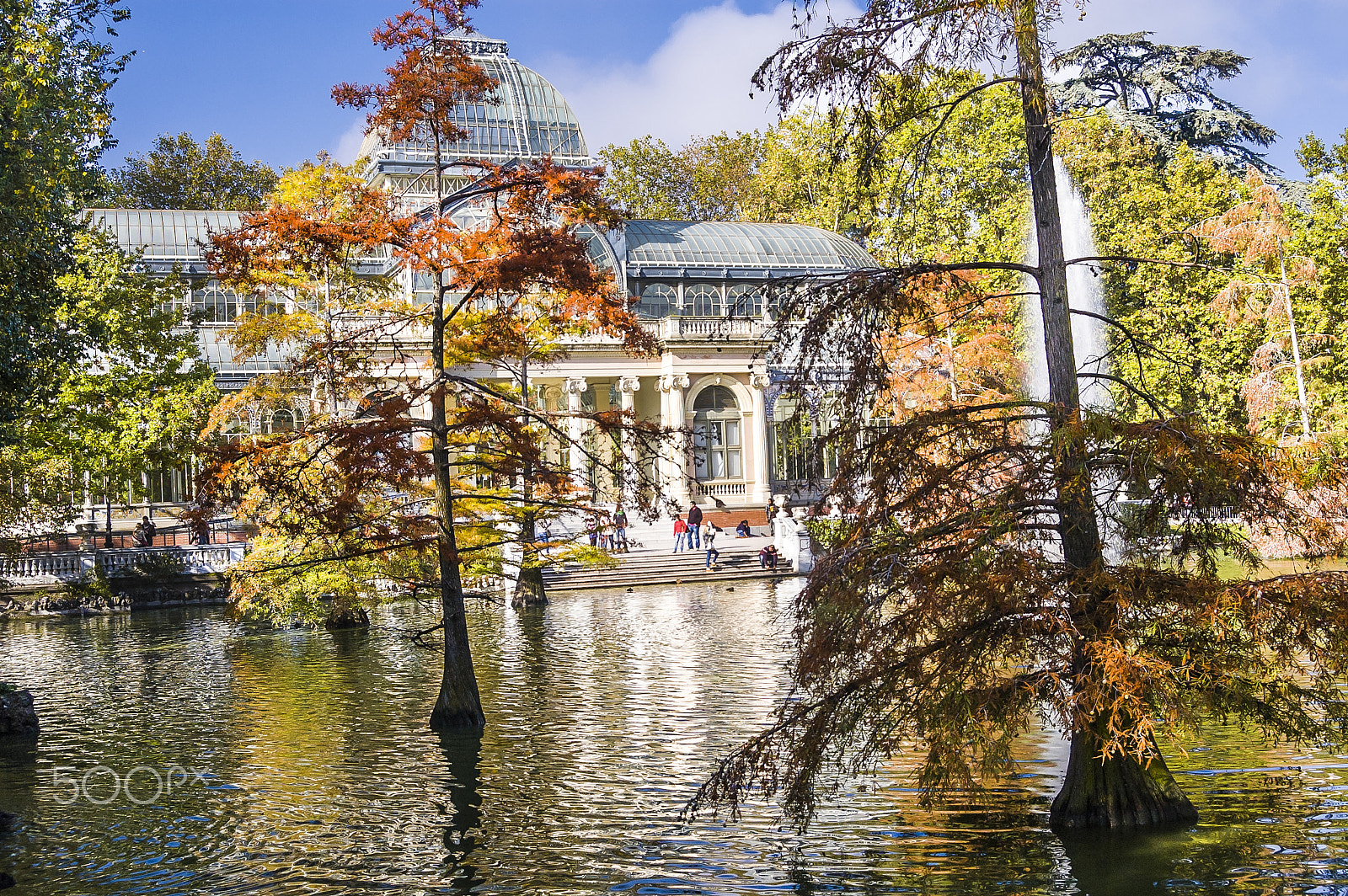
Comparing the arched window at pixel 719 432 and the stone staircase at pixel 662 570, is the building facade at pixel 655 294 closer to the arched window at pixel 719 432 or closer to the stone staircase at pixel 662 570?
the arched window at pixel 719 432

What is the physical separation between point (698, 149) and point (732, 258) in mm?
12871

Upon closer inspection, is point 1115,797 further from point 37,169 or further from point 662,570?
point 662,570

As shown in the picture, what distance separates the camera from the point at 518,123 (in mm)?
44969

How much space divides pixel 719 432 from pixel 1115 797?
122 feet

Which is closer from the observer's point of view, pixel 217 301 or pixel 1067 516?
pixel 1067 516

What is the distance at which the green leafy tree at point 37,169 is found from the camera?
1209 cm

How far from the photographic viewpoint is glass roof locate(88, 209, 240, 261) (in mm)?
43375

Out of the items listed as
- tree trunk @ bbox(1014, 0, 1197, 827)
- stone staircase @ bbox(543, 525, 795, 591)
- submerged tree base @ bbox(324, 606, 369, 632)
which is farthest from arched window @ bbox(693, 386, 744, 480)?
tree trunk @ bbox(1014, 0, 1197, 827)

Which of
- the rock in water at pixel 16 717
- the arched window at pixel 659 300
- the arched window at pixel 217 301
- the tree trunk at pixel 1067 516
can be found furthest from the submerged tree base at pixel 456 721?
the arched window at pixel 659 300

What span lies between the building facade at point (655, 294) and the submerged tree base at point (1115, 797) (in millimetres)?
33573

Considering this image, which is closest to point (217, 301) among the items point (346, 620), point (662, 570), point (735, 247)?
point (735, 247)

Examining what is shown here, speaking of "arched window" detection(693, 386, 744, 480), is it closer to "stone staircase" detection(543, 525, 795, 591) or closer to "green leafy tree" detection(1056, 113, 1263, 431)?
"stone staircase" detection(543, 525, 795, 591)

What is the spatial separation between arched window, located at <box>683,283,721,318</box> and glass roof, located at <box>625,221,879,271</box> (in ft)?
2.86

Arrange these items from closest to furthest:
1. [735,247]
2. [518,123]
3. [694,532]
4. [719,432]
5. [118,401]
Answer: [118,401] → [694,532] → [518,123] → [719,432] → [735,247]
